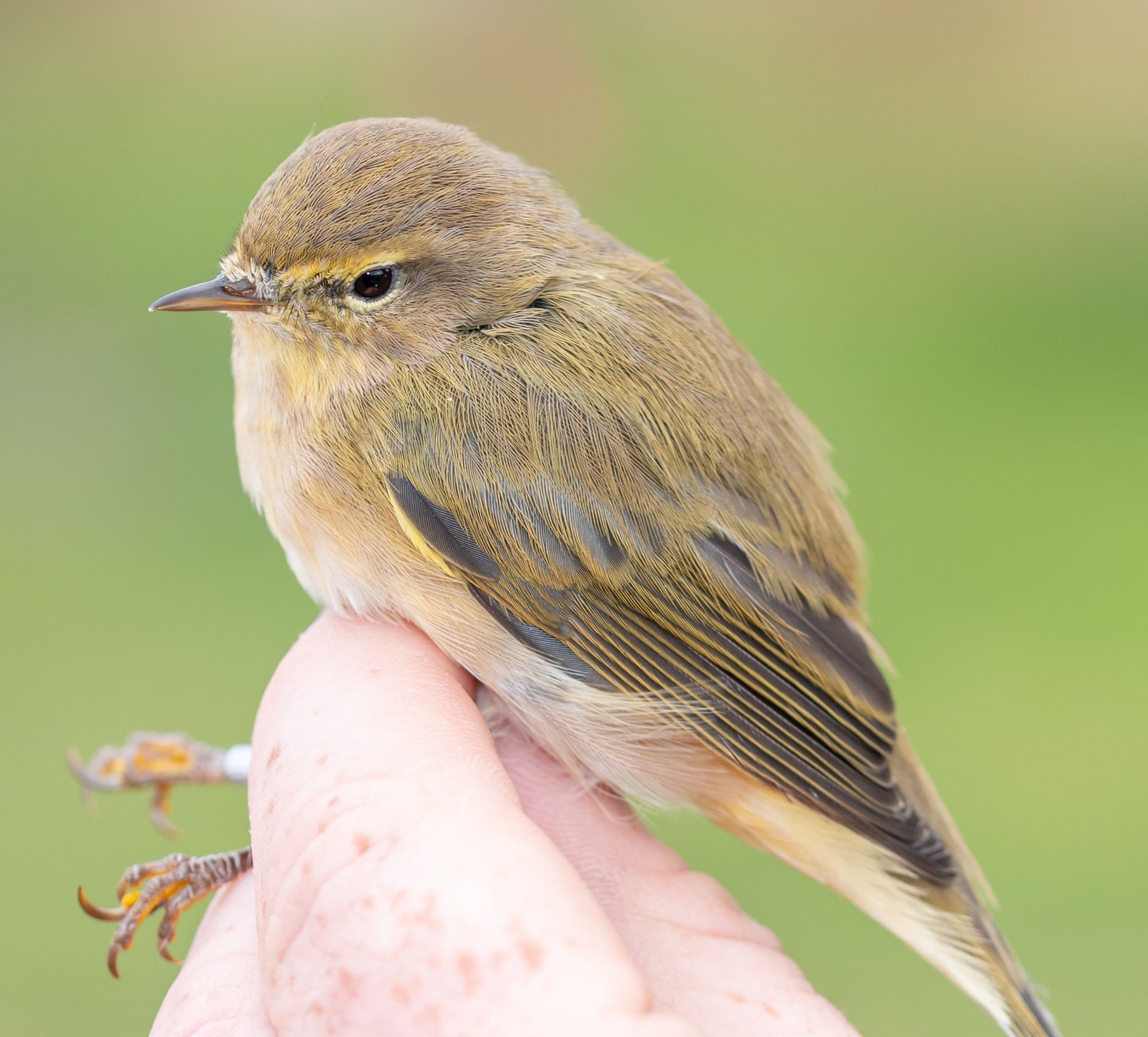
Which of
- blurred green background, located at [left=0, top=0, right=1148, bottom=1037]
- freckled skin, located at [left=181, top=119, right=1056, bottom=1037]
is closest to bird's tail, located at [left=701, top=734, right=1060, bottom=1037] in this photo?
freckled skin, located at [left=181, top=119, right=1056, bottom=1037]

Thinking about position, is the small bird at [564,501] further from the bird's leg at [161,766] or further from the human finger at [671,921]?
the bird's leg at [161,766]

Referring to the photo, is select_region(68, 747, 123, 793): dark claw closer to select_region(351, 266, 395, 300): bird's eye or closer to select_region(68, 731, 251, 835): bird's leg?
select_region(68, 731, 251, 835): bird's leg

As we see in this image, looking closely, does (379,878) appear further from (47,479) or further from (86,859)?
(47,479)

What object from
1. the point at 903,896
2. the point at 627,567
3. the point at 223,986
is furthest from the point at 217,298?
the point at 903,896

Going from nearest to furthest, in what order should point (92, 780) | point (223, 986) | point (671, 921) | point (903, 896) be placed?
1. point (223, 986)
2. point (671, 921)
3. point (903, 896)
4. point (92, 780)

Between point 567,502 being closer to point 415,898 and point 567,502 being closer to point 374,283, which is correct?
point 374,283

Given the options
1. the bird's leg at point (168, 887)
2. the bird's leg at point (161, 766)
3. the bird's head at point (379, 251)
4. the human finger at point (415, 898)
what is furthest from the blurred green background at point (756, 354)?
the human finger at point (415, 898)
